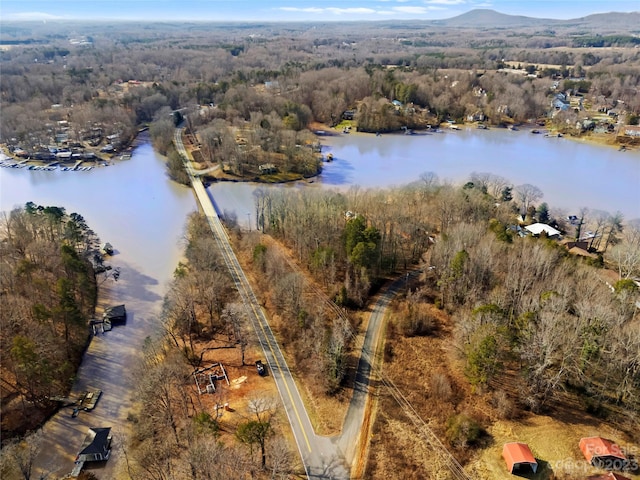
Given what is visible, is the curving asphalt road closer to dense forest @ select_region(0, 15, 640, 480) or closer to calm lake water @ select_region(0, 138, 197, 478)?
dense forest @ select_region(0, 15, 640, 480)

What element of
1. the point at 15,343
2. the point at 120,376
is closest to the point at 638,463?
the point at 120,376

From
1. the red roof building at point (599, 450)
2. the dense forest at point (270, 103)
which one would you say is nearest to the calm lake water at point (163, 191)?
the dense forest at point (270, 103)

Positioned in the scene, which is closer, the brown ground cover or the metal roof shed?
the brown ground cover

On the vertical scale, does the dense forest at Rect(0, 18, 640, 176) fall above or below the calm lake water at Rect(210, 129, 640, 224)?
above

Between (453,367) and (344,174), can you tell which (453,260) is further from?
(344,174)

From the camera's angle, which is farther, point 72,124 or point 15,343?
point 72,124

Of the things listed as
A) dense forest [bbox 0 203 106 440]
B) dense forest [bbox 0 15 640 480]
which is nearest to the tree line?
dense forest [bbox 0 15 640 480]
